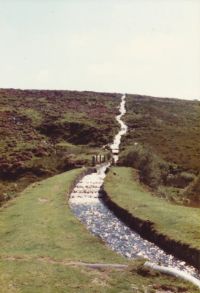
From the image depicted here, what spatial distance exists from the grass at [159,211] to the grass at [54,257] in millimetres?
4839

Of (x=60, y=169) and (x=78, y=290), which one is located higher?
(x=78, y=290)

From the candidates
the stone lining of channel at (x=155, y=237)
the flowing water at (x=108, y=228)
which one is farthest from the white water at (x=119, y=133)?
the stone lining of channel at (x=155, y=237)

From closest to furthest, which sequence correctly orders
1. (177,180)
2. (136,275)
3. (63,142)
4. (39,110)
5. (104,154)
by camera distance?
(136,275) → (177,180) → (104,154) → (63,142) → (39,110)

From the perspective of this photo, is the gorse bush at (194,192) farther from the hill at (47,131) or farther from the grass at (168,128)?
the grass at (168,128)

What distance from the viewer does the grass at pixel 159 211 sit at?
101 ft

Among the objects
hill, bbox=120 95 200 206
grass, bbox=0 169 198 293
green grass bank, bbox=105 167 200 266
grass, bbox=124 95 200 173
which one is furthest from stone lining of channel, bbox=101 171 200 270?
grass, bbox=124 95 200 173

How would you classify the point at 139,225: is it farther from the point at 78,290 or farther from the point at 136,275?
the point at 78,290

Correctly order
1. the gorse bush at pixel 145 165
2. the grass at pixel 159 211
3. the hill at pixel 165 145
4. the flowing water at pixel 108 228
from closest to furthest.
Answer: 1. the flowing water at pixel 108 228
2. the grass at pixel 159 211
3. the gorse bush at pixel 145 165
4. the hill at pixel 165 145

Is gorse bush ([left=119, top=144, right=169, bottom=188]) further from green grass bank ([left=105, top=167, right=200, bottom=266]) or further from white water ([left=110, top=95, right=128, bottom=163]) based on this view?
green grass bank ([left=105, top=167, right=200, bottom=266])

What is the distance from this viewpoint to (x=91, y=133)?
11456cm

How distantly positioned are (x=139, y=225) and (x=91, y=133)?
79799 mm

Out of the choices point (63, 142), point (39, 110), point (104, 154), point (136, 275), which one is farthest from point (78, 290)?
point (39, 110)

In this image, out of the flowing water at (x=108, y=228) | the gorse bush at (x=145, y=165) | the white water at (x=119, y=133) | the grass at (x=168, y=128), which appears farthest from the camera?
the grass at (x=168, y=128)

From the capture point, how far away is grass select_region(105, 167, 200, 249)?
3077cm
